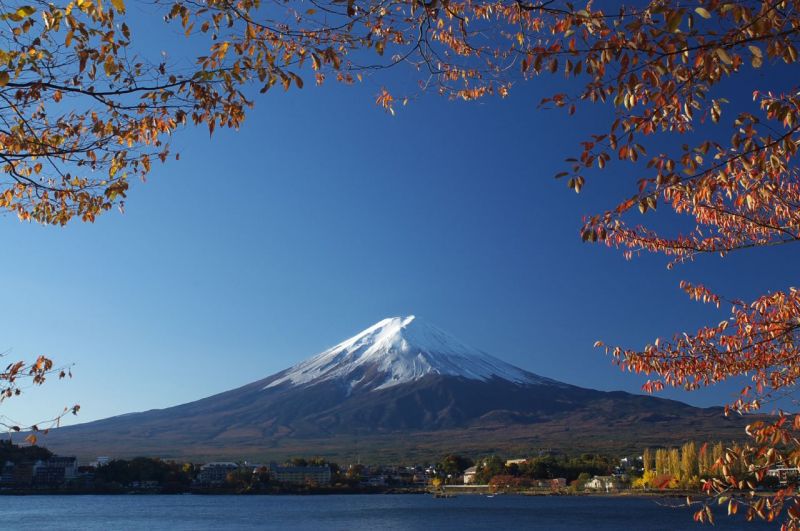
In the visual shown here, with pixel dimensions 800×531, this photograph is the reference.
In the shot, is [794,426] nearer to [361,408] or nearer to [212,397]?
[361,408]

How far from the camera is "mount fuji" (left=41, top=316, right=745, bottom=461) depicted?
440 ft

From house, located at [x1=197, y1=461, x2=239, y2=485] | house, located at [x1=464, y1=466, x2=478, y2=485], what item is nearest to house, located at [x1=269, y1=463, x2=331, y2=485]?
house, located at [x1=197, y1=461, x2=239, y2=485]

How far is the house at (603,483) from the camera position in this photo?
283 feet

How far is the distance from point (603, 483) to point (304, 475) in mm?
37112

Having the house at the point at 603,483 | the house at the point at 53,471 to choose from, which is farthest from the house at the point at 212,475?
the house at the point at 603,483

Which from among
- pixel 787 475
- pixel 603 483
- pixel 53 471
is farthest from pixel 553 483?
pixel 787 475

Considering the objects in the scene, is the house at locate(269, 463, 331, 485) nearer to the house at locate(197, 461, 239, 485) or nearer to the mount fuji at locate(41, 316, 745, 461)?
the house at locate(197, 461, 239, 485)

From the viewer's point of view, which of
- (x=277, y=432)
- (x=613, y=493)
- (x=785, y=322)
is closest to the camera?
(x=785, y=322)

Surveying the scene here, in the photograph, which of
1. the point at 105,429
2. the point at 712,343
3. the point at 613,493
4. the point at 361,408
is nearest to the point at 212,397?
the point at 105,429

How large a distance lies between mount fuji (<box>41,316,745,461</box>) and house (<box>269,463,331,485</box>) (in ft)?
88.4

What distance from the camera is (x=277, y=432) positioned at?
149125 mm

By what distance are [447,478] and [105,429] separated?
323 ft

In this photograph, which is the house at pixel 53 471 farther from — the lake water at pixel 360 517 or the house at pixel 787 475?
the house at pixel 787 475

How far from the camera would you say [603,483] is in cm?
8794
